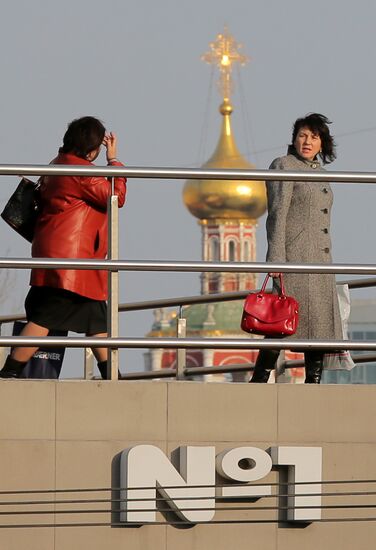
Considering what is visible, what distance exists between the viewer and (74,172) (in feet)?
24.8

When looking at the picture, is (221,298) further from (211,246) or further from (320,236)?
(211,246)

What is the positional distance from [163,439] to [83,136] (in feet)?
4.95

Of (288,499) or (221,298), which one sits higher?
(221,298)

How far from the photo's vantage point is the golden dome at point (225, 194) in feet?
A: 346

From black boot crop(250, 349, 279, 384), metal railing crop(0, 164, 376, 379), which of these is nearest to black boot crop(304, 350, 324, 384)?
black boot crop(250, 349, 279, 384)

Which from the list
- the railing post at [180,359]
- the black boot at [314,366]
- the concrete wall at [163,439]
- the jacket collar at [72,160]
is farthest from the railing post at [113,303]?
the railing post at [180,359]

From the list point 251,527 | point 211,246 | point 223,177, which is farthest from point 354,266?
point 211,246

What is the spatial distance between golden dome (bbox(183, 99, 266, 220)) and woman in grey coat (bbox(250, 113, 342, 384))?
9494cm

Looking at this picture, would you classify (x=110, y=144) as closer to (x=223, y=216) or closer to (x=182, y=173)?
(x=182, y=173)

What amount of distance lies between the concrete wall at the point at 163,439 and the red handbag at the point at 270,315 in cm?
42

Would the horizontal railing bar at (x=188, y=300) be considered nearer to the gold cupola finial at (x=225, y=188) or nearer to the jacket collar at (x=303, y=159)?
the jacket collar at (x=303, y=159)

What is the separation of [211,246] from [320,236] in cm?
10588

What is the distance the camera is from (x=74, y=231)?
809 cm

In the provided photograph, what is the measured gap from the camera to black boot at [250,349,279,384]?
809 cm
